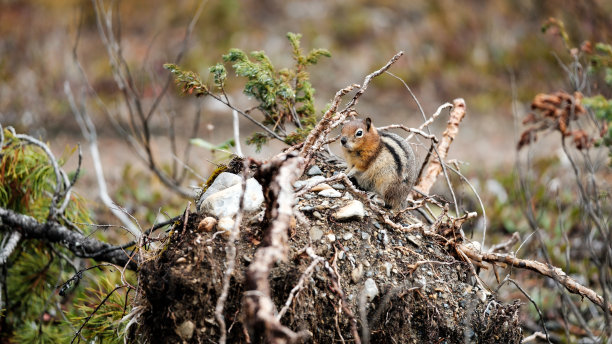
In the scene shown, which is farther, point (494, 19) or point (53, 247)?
point (494, 19)

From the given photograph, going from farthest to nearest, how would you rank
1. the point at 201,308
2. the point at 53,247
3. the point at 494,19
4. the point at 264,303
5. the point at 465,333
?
the point at 494,19
the point at 53,247
the point at 465,333
the point at 201,308
the point at 264,303

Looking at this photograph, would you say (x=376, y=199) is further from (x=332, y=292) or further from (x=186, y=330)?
(x=186, y=330)

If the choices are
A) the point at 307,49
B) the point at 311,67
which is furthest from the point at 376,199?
the point at 307,49

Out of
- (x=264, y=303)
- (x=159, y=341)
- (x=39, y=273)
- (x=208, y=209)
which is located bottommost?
(x=264, y=303)

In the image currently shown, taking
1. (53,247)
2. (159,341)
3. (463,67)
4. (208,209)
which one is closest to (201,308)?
(159,341)

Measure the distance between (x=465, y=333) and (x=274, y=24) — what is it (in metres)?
10.2

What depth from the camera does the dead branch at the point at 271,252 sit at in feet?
5.49

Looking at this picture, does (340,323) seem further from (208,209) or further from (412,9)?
(412,9)

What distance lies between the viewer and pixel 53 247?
161 inches

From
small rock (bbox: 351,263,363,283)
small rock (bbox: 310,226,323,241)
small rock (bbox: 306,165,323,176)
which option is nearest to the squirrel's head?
small rock (bbox: 306,165,323,176)

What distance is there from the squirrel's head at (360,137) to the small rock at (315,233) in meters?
1.19

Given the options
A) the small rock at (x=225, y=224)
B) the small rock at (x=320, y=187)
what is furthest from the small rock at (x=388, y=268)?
the small rock at (x=225, y=224)

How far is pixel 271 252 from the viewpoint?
1853mm

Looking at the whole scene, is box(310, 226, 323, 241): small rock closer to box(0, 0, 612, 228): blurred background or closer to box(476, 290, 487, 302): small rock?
box(476, 290, 487, 302): small rock
